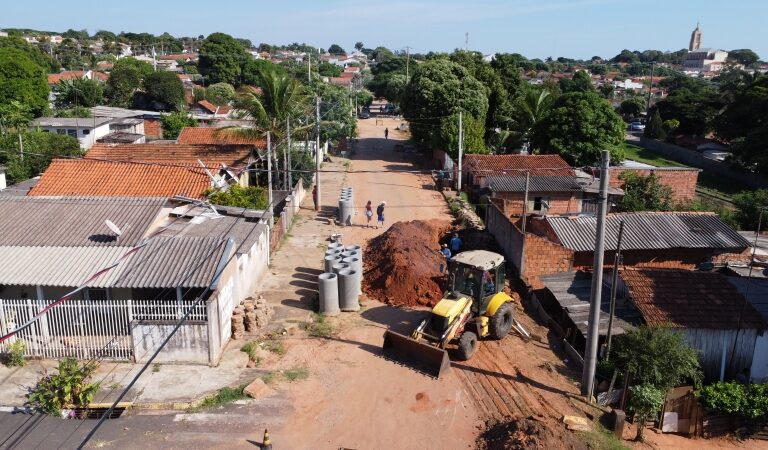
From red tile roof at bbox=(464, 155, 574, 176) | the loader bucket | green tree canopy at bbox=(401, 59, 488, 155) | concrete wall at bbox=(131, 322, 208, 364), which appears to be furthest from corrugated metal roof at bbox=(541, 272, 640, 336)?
green tree canopy at bbox=(401, 59, 488, 155)

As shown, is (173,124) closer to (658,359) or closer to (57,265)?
(57,265)

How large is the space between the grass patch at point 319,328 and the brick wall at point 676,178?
21.5m

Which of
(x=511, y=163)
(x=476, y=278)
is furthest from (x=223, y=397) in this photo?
(x=511, y=163)

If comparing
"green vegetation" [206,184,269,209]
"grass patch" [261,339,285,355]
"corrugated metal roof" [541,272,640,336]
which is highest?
"green vegetation" [206,184,269,209]

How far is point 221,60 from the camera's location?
299ft

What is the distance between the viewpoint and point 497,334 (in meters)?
15.0

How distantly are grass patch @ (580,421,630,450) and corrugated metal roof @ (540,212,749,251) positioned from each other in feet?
29.0

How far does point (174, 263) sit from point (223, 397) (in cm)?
369

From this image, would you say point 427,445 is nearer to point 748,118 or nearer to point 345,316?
point 345,316

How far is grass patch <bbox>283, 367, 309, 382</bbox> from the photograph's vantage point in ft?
43.8

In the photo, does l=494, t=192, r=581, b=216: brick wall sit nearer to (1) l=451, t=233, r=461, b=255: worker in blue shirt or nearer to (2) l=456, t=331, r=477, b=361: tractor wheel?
(1) l=451, t=233, r=461, b=255: worker in blue shirt

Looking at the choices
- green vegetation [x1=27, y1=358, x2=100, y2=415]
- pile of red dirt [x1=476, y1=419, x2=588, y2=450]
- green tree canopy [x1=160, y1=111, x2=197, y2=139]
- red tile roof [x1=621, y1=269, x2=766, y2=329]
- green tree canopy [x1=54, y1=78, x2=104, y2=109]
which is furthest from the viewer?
green tree canopy [x1=54, y1=78, x2=104, y2=109]

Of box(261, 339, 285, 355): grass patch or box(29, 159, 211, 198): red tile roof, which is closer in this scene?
box(261, 339, 285, 355): grass patch

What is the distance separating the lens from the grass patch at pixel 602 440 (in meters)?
11.1
